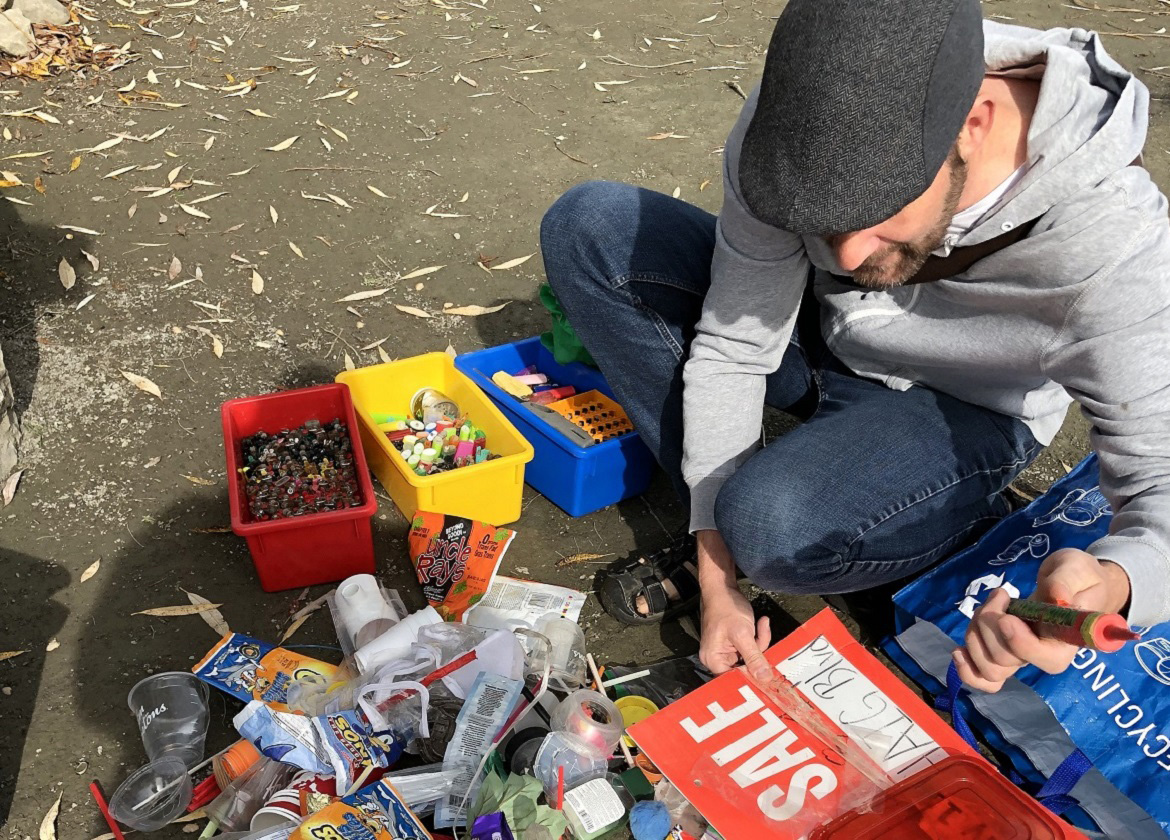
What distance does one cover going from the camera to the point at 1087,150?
60.2 inches

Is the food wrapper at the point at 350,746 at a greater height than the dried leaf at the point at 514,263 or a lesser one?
greater

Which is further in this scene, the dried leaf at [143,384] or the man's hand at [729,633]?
the dried leaf at [143,384]

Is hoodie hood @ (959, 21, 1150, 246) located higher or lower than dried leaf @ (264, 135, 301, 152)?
higher

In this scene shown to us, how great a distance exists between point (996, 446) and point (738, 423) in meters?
0.52

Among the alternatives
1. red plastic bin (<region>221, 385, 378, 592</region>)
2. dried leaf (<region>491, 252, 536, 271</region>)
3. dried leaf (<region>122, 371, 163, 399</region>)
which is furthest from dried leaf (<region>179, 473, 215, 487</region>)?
dried leaf (<region>491, 252, 536, 271</region>)

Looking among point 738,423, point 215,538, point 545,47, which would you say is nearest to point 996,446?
point 738,423

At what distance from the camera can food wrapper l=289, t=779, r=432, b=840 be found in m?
1.54

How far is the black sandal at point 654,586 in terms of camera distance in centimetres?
225

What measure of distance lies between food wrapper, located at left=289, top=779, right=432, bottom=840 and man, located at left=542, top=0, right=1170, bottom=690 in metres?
0.65

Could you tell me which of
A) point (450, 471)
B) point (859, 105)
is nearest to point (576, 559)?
point (450, 471)

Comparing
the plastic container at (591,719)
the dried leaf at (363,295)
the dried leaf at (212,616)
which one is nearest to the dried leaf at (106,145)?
the dried leaf at (363,295)

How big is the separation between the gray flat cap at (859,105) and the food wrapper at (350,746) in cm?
115

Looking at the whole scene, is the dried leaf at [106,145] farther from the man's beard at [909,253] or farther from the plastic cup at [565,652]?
the man's beard at [909,253]

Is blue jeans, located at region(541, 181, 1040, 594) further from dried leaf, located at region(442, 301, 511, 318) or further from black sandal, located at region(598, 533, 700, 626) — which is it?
dried leaf, located at region(442, 301, 511, 318)
